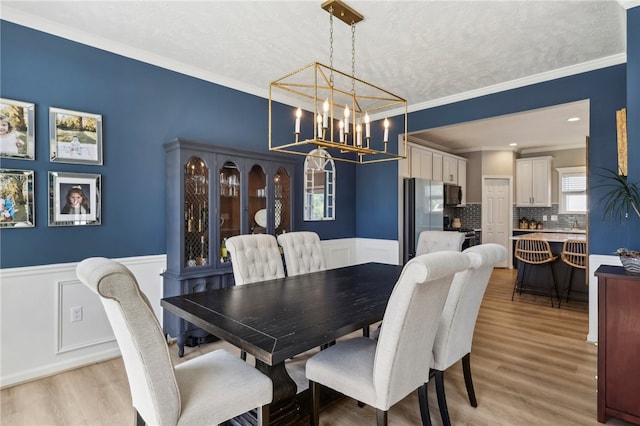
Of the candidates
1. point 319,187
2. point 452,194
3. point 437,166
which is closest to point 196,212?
point 319,187

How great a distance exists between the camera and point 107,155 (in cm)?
292

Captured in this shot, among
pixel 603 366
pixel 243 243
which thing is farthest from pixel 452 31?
pixel 603 366

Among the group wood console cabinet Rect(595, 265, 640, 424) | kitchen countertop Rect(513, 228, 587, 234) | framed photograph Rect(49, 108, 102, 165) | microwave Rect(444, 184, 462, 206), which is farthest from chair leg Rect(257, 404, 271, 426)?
kitchen countertop Rect(513, 228, 587, 234)

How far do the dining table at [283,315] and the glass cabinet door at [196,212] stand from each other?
0.99 m

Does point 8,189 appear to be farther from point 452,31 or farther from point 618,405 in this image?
point 618,405

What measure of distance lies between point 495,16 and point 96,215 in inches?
136

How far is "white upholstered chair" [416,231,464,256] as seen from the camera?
3291 millimetres

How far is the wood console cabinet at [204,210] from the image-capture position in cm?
305

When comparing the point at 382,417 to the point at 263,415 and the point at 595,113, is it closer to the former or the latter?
the point at 263,415

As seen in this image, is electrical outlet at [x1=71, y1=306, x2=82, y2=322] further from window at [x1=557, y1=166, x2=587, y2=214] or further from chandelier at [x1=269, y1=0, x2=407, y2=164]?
window at [x1=557, y1=166, x2=587, y2=214]

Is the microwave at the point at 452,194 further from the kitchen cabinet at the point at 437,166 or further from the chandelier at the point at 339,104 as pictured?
the chandelier at the point at 339,104

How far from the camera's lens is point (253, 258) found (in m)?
2.68

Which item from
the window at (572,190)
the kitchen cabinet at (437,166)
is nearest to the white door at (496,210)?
Result: the kitchen cabinet at (437,166)

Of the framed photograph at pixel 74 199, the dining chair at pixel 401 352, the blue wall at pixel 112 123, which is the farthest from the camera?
the framed photograph at pixel 74 199
